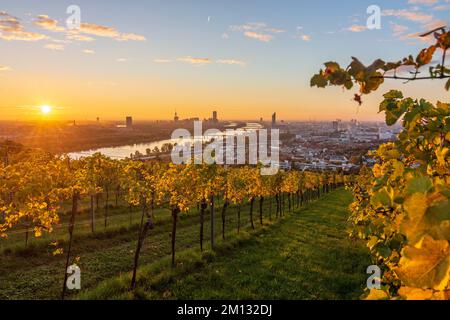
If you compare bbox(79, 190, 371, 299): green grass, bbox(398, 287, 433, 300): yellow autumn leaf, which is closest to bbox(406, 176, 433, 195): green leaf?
bbox(398, 287, 433, 300): yellow autumn leaf

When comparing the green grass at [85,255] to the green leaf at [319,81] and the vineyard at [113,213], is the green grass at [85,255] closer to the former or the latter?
the vineyard at [113,213]

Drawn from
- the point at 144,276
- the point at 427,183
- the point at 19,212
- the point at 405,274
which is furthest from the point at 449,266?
the point at 144,276

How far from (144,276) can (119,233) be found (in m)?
9.13

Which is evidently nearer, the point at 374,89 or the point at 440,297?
the point at 440,297

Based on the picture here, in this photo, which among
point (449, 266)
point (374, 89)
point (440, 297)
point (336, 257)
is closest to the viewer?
point (449, 266)

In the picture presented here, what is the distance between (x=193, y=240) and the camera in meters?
19.3

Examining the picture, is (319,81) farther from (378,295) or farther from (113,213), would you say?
(113,213)

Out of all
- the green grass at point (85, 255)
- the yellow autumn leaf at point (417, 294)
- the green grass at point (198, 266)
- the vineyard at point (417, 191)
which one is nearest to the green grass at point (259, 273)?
the green grass at point (198, 266)

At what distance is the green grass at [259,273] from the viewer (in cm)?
1051

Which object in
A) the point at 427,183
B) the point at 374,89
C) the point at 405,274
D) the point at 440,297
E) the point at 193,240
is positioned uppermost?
the point at 374,89

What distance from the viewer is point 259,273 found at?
12.5m

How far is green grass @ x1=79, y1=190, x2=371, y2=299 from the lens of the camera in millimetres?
10508

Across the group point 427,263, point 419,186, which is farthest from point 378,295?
point 419,186
